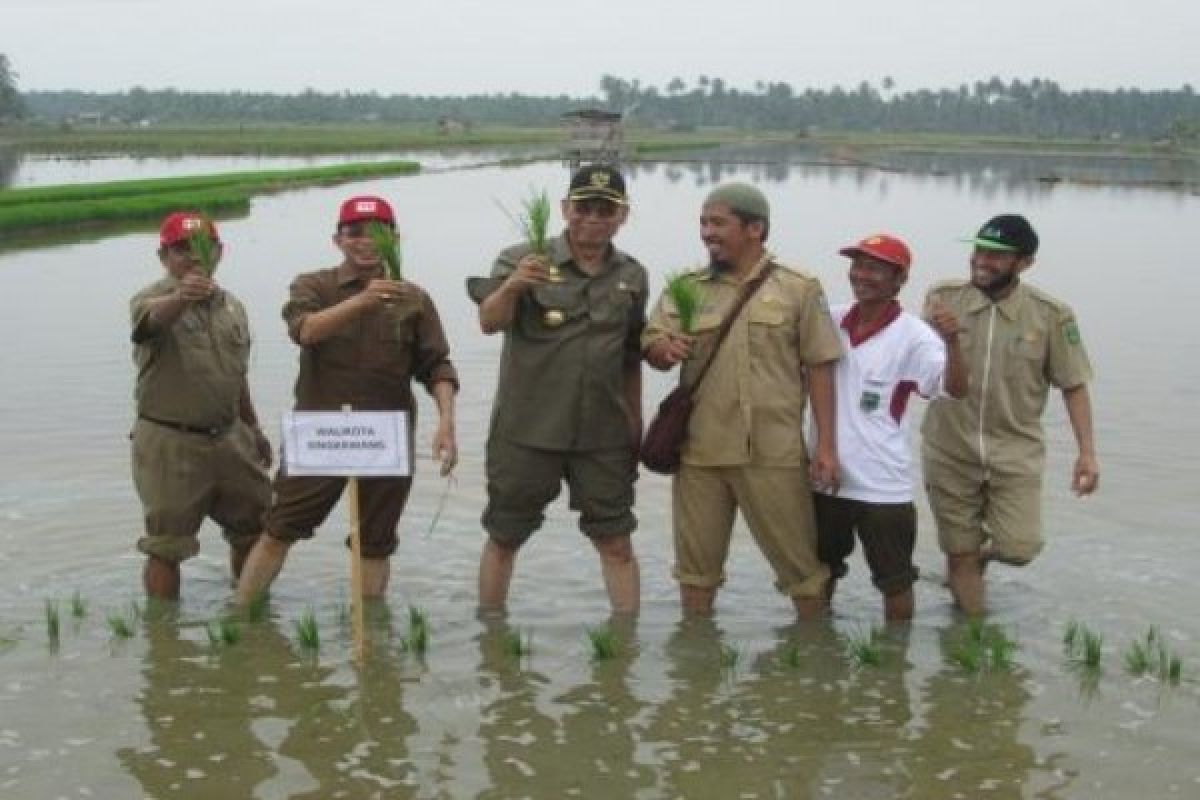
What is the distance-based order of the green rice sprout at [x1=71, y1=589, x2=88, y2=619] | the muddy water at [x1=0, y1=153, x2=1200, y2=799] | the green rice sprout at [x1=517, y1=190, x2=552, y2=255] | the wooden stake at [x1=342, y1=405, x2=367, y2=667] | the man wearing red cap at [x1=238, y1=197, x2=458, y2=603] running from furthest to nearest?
the green rice sprout at [x1=71, y1=589, x2=88, y2=619]
the man wearing red cap at [x1=238, y1=197, x2=458, y2=603]
the green rice sprout at [x1=517, y1=190, x2=552, y2=255]
the wooden stake at [x1=342, y1=405, x2=367, y2=667]
the muddy water at [x1=0, y1=153, x2=1200, y2=799]

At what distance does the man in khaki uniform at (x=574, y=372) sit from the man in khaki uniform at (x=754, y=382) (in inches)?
7.8

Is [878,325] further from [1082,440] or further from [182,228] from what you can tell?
[182,228]

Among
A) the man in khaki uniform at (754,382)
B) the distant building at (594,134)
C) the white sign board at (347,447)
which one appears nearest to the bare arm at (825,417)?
the man in khaki uniform at (754,382)

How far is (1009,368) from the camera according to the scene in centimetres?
585

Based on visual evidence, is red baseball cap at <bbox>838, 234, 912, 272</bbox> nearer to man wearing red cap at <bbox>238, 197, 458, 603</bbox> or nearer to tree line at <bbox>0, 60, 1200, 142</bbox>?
man wearing red cap at <bbox>238, 197, 458, 603</bbox>

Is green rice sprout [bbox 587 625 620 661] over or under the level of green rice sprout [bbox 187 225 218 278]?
under

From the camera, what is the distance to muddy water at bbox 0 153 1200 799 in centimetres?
457

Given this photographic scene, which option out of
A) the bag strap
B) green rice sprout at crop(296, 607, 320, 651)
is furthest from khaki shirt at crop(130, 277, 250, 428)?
the bag strap

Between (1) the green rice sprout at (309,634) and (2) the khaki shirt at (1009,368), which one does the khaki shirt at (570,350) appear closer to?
(1) the green rice sprout at (309,634)

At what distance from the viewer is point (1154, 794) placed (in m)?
4.47

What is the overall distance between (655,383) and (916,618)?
6.16 metres

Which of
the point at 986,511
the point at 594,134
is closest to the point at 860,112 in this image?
the point at 594,134

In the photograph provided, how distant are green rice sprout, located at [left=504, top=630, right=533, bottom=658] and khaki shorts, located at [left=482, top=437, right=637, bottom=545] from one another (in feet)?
1.42

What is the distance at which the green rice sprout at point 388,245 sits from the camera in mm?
5242
